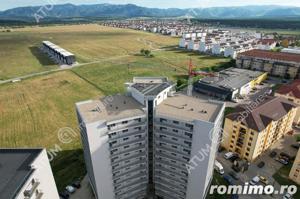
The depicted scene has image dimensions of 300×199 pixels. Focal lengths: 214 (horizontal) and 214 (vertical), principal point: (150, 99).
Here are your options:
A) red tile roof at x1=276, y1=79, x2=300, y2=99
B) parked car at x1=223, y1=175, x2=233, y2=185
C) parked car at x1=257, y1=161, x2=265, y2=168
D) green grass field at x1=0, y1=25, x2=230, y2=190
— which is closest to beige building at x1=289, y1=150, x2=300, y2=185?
parked car at x1=257, y1=161, x2=265, y2=168

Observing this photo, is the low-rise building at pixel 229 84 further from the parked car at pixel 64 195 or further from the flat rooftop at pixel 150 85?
the parked car at pixel 64 195

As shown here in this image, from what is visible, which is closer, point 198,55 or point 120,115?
point 120,115

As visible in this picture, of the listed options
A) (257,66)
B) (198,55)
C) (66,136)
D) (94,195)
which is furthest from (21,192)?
(198,55)

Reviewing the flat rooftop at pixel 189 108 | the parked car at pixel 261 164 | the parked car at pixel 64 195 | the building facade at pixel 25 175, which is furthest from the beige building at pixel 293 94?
the building facade at pixel 25 175

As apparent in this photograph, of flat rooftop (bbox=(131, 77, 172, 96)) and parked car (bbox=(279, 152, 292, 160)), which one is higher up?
flat rooftop (bbox=(131, 77, 172, 96))

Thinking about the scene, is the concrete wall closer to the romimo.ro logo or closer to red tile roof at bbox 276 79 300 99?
the romimo.ro logo

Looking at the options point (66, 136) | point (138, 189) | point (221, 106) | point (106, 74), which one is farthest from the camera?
point (106, 74)

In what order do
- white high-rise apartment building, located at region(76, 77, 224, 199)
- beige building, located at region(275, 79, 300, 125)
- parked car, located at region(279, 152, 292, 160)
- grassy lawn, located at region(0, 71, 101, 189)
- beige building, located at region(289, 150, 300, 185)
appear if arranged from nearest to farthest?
white high-rise apartment building, located at region(76, 77, 224, 199) < beige building, located at region(289, 150, 300, 185) < grassy lawn, located at region(0, 71, 101, 189) < parked car, located at region(279, 152, 292, 160) < beige building, located at region(275, 79, 300, 125)

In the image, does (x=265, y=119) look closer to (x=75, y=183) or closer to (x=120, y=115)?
(x=120, y=115)
